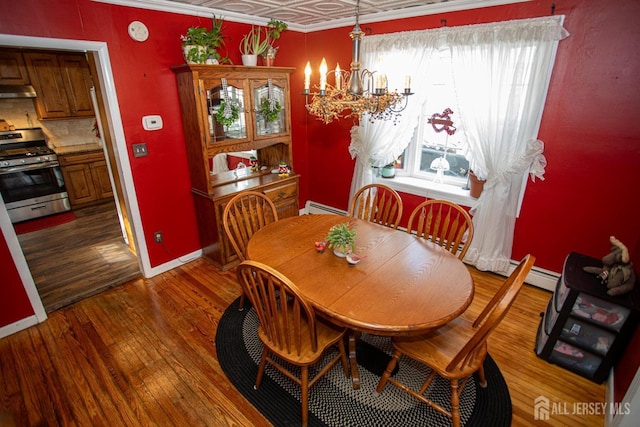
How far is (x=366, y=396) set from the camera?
1.91 m

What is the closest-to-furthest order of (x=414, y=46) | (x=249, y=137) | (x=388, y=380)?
(x=388, y=380)
(x=414, y=46)
(x=249, y=137)

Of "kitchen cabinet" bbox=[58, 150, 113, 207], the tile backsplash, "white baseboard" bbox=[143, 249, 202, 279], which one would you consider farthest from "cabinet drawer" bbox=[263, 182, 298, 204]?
the tile backsplash

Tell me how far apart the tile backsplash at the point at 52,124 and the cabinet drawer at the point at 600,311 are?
246 inches

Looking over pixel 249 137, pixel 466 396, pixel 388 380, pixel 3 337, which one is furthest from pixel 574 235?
pixel 3 337

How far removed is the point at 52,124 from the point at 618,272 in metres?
6.63

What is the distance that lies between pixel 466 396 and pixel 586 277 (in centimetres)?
112

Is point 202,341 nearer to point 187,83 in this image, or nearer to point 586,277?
point 187,83

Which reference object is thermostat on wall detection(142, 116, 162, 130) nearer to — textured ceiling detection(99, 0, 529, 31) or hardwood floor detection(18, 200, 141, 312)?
textured ceiling detection(99, 0, 529, 31)

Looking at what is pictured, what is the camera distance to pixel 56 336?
95.3 inches

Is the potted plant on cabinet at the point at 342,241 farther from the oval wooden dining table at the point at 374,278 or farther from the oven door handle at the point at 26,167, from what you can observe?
the oven door handle at the point at 26,167

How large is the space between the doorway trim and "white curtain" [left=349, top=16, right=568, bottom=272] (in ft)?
7.94

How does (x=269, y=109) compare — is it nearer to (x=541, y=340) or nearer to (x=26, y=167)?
(x=541, y=340)

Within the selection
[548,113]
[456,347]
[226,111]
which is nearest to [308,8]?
[226,111]

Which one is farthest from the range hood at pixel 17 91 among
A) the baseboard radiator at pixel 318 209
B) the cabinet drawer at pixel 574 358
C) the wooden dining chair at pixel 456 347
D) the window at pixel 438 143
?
the cabinet drawer at pixel 574 358
